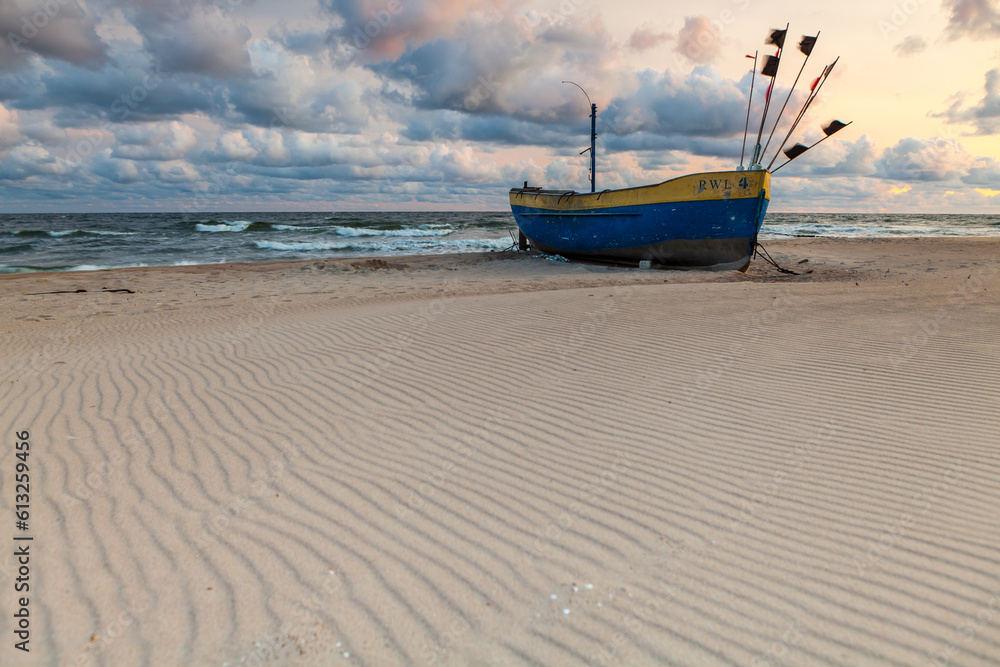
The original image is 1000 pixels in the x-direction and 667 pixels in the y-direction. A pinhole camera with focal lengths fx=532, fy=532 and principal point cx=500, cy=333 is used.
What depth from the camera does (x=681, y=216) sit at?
44.2 feet

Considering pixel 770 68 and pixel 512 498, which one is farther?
pixel 770 68

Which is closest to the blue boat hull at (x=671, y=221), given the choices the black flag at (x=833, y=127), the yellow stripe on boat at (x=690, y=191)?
the yellow stripe on boat at (x=690, y=191)

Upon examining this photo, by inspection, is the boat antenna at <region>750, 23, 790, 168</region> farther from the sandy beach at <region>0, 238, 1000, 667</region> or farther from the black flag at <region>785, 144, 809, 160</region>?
the sandy beach at <region>0, 238, 1000, 667</region>

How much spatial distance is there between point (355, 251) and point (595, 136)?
37.8ft

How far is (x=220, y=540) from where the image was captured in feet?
8.59

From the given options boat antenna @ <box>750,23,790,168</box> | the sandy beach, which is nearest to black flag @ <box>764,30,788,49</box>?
boat antenna @ <box>750,23,790,168</box>

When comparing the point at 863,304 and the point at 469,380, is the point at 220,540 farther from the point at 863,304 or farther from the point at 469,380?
the point at 863,304

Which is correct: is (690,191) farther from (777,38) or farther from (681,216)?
(777,38)

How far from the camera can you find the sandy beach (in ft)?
6.89

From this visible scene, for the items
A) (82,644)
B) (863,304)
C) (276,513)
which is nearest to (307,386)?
(276,513)

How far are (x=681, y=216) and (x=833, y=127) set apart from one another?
12.1 ft

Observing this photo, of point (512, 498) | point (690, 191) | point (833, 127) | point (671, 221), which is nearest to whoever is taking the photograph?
point (512, 498)

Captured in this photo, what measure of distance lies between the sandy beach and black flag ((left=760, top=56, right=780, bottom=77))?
7.63 m

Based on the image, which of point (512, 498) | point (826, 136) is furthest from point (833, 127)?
point (512, 498)
